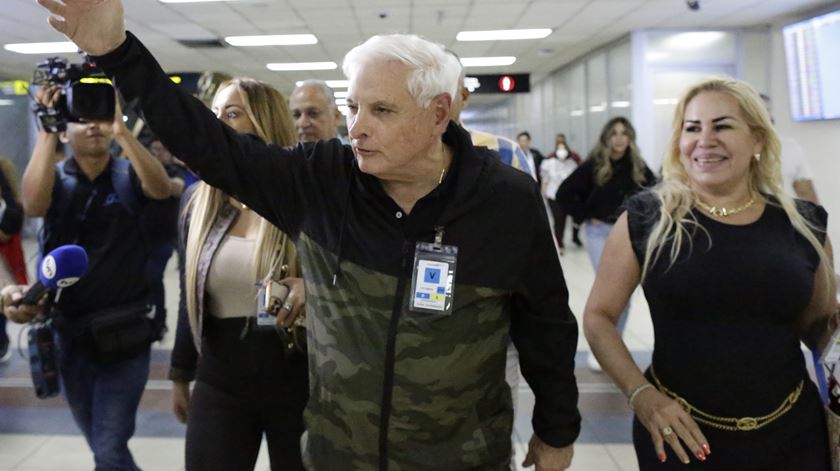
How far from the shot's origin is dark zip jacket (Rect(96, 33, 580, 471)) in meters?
1.34

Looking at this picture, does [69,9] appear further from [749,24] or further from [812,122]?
[749,24]

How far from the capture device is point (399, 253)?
1.35 metres

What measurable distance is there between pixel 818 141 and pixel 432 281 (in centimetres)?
928

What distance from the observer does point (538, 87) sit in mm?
17922

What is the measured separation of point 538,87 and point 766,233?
55.1 feet

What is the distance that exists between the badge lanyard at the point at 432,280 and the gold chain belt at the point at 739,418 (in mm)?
666

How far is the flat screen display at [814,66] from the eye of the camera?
26.9ft

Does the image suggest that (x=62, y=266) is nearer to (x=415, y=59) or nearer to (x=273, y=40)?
→ (x=415, y=59)

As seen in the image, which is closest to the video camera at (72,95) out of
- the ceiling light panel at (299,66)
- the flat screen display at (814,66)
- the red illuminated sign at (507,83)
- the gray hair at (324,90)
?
the gray hair at (324,90)

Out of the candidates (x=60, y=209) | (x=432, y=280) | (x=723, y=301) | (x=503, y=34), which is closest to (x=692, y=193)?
(x=723, y=301)

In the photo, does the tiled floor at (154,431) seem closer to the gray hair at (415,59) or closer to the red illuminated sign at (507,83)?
the gray hair at (415,59)

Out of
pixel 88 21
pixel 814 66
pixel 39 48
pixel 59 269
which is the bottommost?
pixel 59 269

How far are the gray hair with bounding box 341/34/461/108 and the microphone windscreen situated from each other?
1143 mm

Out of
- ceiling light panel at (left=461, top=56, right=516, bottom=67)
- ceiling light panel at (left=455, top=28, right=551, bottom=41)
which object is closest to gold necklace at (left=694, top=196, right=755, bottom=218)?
ceiling light panel at (left=455, top=28, right=551, bottom=41)
